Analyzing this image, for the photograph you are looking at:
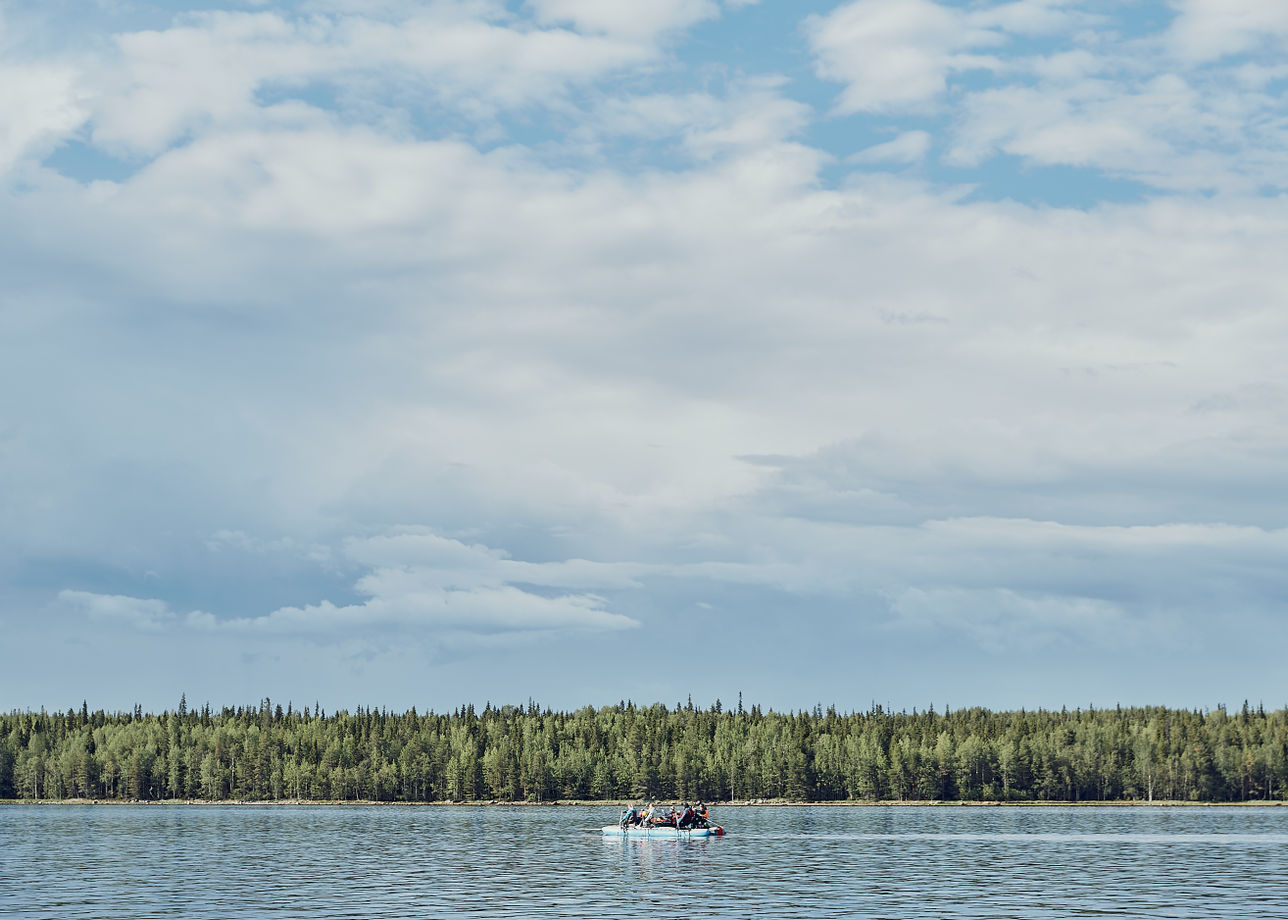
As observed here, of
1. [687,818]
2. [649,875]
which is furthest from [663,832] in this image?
[649,875]

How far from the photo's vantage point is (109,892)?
101125 millimetres

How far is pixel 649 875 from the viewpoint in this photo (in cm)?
12050

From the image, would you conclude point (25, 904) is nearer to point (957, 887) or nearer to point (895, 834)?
point (957, 887)

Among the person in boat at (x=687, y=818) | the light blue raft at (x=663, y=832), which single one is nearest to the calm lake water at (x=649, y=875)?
the light blue raft at (x=663, y=832)

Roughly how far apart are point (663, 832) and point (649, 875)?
49.4 metres

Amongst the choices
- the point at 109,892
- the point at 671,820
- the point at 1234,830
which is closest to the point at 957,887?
the point at 109,892

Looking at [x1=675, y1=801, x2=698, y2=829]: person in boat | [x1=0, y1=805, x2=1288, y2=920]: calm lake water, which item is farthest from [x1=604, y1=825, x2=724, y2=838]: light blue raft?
[x1=0, y1=805, x2=1288, y2=920]: calm lake water

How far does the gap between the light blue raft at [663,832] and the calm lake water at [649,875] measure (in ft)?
3.42

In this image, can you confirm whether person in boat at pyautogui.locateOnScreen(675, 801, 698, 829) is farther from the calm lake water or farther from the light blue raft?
the calm lake water

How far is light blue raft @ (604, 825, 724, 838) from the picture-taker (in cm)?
16912

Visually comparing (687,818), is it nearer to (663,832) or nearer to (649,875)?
(663,832)

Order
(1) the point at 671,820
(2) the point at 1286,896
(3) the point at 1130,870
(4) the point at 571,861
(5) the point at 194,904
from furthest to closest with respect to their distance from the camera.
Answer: (1) the point at 671,820 → (4) the point at 571,861 → (3) the point at 1130,870 → (2) the point at 1286,896 → (5) the point at 194,904

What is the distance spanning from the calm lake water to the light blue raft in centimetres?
104

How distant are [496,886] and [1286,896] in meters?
54.1
